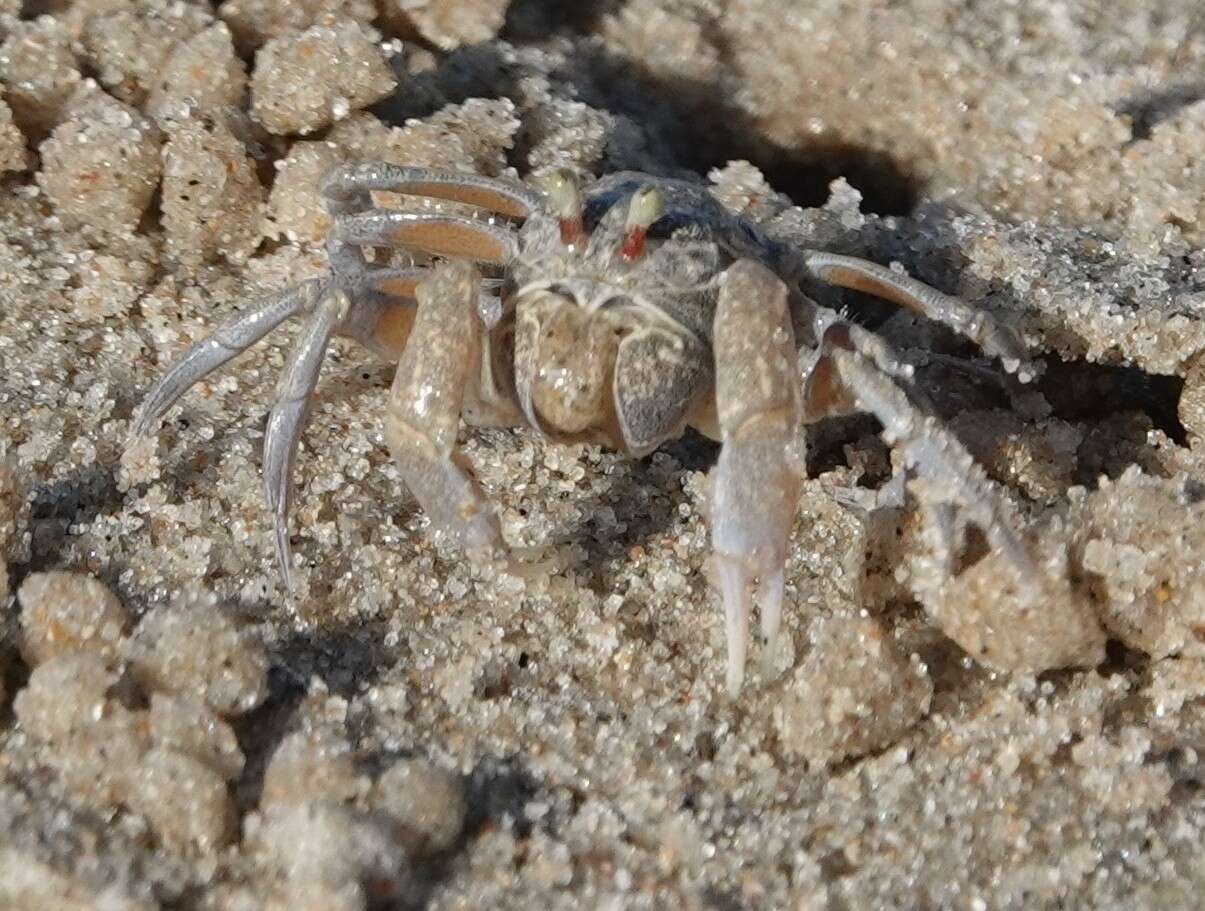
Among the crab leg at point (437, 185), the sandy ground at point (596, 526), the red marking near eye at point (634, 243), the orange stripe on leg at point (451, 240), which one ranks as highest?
the red marking near eye at point (634, 243)

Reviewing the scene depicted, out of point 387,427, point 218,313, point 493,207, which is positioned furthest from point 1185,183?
point 218,313

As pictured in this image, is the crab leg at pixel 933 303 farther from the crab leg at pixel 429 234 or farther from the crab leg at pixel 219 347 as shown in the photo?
the crab leg at pixel 219 347

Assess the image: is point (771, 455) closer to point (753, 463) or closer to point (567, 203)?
point (753, 463)

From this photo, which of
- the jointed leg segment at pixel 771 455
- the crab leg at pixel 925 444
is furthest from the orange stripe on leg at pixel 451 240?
the crab leg at pixel 925 444

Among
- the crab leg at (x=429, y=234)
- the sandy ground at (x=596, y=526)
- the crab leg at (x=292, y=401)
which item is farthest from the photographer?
the crab leg at (x=429, y=234)

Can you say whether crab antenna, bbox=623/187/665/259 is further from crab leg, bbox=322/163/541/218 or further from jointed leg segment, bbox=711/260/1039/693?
crab leg, bbox=322/163/541/218

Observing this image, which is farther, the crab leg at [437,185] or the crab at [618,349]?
the crab leg at [437,185]

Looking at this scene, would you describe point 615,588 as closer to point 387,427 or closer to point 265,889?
point 387,427

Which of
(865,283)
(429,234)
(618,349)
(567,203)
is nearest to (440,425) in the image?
(618,349)
